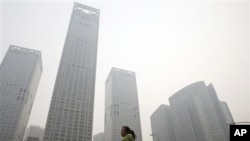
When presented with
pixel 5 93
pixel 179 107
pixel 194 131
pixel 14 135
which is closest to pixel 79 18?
pixel 5 93

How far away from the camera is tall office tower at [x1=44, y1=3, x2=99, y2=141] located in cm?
9771

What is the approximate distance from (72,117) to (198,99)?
287 feet

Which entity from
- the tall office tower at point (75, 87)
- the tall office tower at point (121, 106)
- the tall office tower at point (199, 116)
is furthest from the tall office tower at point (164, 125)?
the tall office tower at point (75, 87)

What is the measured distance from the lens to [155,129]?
185 meters

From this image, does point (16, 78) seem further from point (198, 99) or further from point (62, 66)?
point (198, 99)

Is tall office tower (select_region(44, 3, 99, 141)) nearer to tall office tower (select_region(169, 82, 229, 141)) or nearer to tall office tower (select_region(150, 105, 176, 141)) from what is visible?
tall office tower (select_region(169, 82, 229, 141))

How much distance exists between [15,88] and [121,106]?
3429 inches

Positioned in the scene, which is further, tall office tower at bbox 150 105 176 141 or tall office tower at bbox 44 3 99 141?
tall office tower at bbox 150 105 176 141

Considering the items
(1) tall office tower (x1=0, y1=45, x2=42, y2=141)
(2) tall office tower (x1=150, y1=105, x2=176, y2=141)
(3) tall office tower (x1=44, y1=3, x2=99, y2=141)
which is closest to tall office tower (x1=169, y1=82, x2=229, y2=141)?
(2) tall office tower (x1=150, y1=105, x2=176, y2=141)

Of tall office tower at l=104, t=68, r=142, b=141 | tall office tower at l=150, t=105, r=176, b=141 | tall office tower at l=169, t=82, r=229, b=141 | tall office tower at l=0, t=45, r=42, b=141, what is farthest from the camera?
tall office tower at l=150, t=105, r=176, b=141

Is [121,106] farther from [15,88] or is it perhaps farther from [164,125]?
[15,88]

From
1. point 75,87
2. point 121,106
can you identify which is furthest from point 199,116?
point 75,87

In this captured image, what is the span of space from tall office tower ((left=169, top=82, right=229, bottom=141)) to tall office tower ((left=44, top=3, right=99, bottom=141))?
6906cm

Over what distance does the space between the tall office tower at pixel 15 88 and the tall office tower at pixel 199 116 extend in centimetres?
11807
